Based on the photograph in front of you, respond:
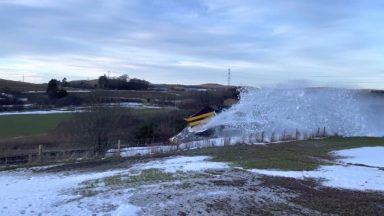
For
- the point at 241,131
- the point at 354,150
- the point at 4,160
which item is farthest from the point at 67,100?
the point at 354,150

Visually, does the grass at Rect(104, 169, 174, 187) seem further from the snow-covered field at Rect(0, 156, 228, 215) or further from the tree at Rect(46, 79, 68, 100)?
the tree at Rect(46, 79, 68, 100)

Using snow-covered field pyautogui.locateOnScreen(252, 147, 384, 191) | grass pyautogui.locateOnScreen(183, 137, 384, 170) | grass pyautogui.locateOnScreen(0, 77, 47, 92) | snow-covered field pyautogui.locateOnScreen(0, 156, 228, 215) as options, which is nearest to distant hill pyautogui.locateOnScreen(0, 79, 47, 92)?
grass pyautogui.locateOnScreen(0, 77, 47, 92)

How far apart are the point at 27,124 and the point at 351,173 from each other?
6870 cm

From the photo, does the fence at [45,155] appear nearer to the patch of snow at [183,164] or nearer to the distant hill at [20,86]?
the patch of snow at [183,164]

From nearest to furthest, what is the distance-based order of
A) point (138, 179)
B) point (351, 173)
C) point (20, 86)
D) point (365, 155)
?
point (138, 179) → point (351, 173) → point (365, 155) → point (20, 86)

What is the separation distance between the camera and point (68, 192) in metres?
16.1

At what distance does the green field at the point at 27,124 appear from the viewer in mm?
71625

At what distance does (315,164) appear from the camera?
23.8 meters

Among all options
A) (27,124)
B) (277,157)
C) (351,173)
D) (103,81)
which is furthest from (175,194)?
(103,81)

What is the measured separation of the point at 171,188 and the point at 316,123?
39.8m

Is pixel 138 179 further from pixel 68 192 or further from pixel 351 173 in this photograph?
pixel 351 173

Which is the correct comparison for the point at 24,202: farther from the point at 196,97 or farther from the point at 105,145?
the point at 196,97

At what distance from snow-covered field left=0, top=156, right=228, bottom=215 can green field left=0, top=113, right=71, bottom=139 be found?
4902 cm

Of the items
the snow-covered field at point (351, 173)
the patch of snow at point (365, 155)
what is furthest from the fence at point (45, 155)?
the snow-covered field at point (351, 173)
